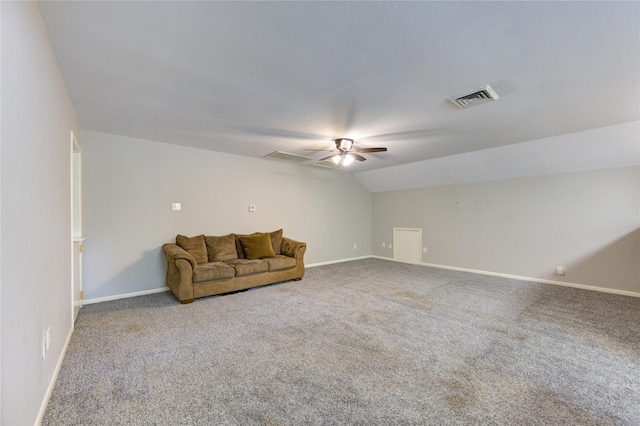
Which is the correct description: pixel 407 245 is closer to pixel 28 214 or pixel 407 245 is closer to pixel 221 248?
pixel 221 248

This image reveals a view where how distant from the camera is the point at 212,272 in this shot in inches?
155

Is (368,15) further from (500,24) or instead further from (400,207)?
(400,207)

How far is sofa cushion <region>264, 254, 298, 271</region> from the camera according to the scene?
4656mm

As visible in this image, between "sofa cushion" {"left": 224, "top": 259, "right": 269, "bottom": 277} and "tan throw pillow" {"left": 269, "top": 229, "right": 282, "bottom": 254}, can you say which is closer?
"sofa cushion" {"left": 224, "top": 259, "right": 269, "bottom": 277}

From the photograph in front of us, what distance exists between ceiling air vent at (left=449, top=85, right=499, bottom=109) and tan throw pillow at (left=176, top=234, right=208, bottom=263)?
4.04m

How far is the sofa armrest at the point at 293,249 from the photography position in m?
5.07

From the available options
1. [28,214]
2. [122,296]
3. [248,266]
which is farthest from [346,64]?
[122,296]

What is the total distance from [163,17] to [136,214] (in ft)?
11.0

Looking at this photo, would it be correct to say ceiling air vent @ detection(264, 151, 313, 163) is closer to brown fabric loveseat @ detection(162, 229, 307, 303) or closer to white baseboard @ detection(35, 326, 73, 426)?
brown fabric loveseat @ detection(162, 229, 307, 303)

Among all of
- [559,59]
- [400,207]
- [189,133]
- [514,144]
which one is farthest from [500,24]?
[400,207]

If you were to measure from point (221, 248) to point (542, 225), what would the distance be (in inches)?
226

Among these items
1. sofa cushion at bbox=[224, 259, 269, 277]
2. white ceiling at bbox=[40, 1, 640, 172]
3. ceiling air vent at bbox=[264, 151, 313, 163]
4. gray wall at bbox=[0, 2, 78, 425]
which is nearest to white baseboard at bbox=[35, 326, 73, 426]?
gray wall at bbox=[0, 2, 78, 425]

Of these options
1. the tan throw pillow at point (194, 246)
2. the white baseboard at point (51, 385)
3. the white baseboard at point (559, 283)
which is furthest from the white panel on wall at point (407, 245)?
the white baseboard at point (51, 385)

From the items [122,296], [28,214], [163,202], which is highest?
[163,202]
